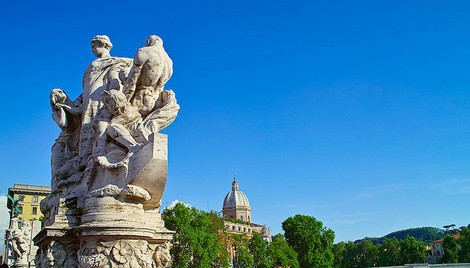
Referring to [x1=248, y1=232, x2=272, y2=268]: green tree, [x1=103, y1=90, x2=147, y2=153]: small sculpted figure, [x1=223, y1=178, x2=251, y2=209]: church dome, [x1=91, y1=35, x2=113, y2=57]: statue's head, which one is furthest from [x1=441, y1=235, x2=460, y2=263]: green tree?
[x1=103, y1=90, x2=147, y2=153]: small sculpted figure

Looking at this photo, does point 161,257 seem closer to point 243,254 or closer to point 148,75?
point 148,75

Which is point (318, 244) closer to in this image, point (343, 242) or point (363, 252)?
point (363, 252)

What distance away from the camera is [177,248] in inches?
1419

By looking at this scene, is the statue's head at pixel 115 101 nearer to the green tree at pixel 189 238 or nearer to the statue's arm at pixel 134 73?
the statue's arm at pixel 134 73

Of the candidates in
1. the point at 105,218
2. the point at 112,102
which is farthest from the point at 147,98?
the point at 105,218

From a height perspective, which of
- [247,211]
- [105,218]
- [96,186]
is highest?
[247,211]

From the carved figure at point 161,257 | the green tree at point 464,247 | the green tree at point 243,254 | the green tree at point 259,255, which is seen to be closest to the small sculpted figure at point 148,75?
the carved figure at point 161,257

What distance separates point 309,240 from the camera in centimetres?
5791

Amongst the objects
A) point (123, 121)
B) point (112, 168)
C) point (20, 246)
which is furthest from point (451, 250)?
point (112, 168)

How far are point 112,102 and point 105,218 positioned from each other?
6.35ft

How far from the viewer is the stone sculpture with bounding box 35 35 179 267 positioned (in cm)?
691

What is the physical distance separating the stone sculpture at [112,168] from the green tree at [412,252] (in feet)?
260

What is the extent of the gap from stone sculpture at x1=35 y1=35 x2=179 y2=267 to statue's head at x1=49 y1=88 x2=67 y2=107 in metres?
0.02

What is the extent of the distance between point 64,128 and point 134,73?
2.04 m
